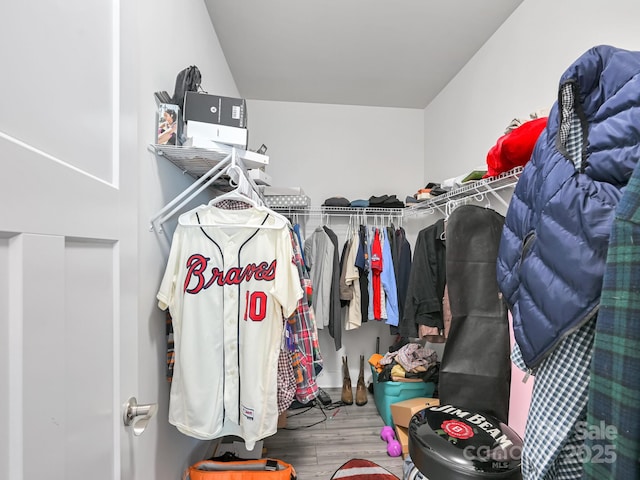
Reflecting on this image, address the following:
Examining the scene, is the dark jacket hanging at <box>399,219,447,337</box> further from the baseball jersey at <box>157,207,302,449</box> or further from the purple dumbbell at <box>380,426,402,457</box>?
the baseball jersey at <box>157,207,302,449</box>

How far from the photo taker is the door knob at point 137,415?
0.66 m

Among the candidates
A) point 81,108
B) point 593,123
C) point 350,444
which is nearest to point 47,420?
point 81,108

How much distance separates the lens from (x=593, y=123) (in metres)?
0.56

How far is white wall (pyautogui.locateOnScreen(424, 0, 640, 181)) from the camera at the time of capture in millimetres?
1157

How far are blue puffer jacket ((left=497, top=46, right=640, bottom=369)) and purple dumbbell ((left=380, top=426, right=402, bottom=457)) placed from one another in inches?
63.0

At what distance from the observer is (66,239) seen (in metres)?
0.48

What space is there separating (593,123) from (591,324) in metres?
0.39

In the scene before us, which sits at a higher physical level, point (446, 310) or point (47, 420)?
point (47, 420)

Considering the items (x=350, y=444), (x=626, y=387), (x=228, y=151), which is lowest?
(x=350, y=444)

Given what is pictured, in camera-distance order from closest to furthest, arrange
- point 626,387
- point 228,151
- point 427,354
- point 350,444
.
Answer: point 626,387 → point 228,151 → point 350,444 → point 427,354

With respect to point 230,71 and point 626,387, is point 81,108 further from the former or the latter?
point 230,71

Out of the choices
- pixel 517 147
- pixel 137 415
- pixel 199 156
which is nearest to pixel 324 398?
pixel 137 415

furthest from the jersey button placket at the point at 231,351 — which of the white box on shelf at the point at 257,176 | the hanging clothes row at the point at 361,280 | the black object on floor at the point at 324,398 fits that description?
the black object on floor at the point at 324,398

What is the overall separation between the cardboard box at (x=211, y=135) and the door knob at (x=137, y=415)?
86 centimetres
